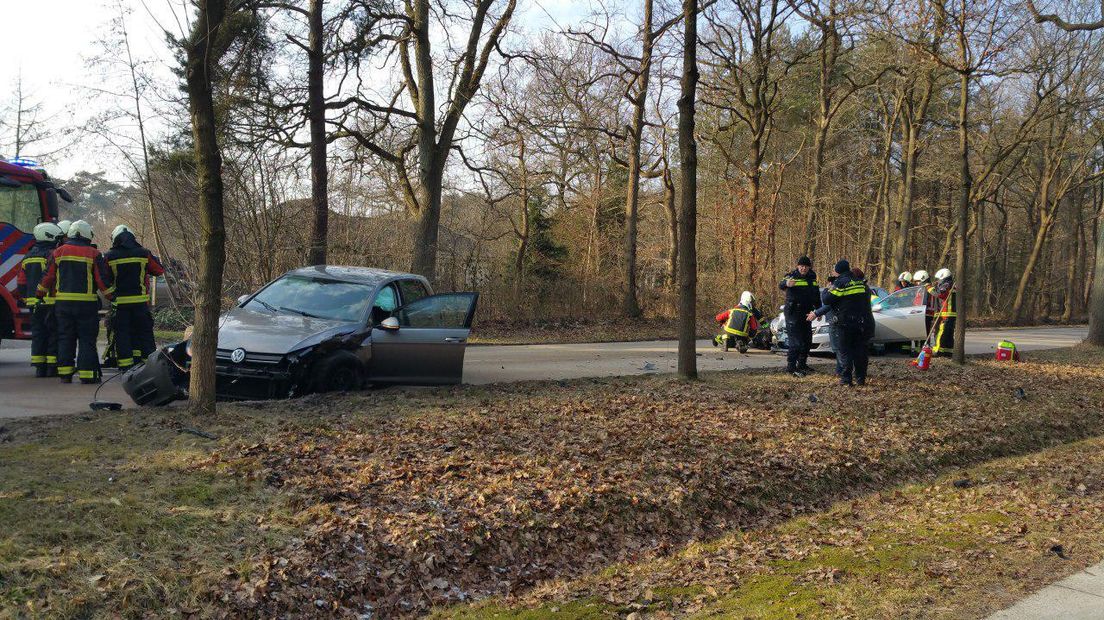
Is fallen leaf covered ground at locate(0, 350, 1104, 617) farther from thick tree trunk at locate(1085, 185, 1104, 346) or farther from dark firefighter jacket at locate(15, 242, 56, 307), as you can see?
thick tree trunk at locate(1085, 185, 1104, 346)

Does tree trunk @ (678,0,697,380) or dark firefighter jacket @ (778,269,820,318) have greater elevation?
tree trunk @ (678,0,697,380)

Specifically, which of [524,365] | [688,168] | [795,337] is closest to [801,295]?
[795,337]

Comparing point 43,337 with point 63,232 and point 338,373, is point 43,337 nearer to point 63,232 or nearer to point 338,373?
point 63,232

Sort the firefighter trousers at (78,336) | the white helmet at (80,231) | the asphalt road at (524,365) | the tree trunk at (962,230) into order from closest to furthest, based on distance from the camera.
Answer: the asphalt road at (524,365) → the firefighter trousers at (78,336) → the white helmet at (80,231) → the tree trunk at (962,230)

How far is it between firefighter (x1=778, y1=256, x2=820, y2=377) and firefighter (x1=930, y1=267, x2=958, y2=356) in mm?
5165

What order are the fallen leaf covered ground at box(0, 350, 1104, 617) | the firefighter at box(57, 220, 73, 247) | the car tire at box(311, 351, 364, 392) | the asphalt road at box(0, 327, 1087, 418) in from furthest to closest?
the firefighter at box(57, 220, 73, 247)
the asphalt road at box(0, 327, 1087, 418)
the car tire at box(311, 351, 364, 392)
the fallen leaf covered ground at box(0, 350, 1104, 617)

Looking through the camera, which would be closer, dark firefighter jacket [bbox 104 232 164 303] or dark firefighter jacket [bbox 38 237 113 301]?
dark firefighter jacket [bbox 38 237 113 301]

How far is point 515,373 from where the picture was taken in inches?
532

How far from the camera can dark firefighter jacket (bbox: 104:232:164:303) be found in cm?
1104

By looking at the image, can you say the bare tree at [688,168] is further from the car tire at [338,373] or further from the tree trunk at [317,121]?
the tree trunk at [317,121]

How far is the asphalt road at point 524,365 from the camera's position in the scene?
31.1 ft

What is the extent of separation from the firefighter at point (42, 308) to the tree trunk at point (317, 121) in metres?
5.56

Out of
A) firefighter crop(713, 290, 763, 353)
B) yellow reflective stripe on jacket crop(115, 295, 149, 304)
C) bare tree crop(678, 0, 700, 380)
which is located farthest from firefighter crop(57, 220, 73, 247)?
firefighter crop(713, 290, 763, 353)

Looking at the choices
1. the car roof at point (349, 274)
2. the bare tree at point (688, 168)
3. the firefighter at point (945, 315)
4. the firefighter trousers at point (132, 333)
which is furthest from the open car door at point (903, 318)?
the firefighter trousers at point (132, 333)
